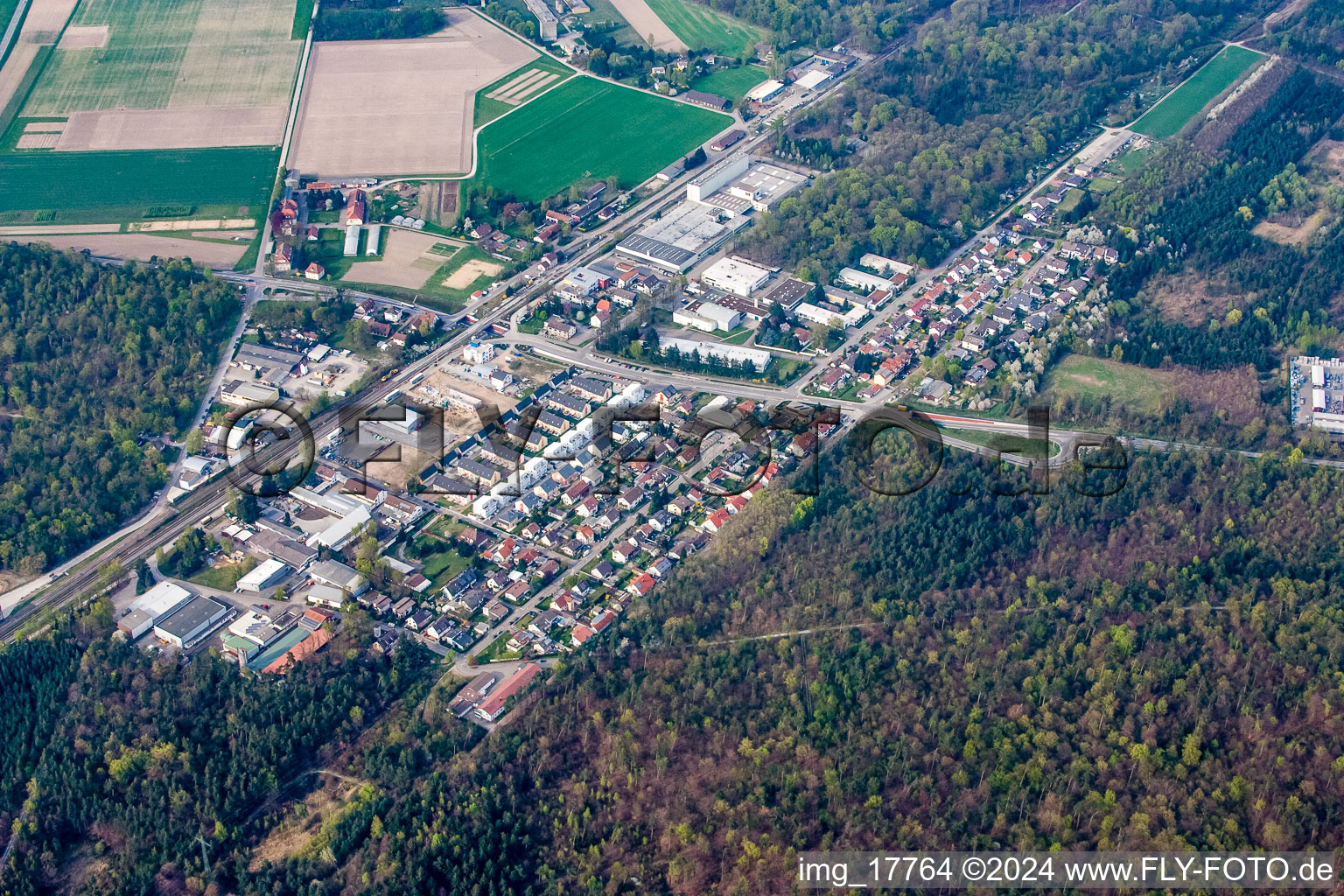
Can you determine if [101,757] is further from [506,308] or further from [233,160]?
[233,160]

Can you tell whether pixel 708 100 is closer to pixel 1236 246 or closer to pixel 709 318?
pixel 709 318

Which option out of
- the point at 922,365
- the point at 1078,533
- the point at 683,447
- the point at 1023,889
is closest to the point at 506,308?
the point at 683,447

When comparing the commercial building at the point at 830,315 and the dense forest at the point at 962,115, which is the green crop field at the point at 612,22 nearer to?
the dense forest at the point at 962,115

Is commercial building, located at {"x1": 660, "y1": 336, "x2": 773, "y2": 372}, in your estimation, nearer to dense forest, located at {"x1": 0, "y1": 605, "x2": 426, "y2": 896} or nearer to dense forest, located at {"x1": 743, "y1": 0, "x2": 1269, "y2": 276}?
dense forest, located at {"x1": 743, "y1": 0, "x2": 1269, "y2": 276}

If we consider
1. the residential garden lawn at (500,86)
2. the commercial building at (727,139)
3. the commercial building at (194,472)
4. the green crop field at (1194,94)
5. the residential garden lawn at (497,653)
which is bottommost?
the green crop field at (1194,94)

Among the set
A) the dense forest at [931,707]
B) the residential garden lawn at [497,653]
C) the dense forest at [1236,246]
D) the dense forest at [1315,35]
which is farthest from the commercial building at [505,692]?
the dense forest at [1315,35]
